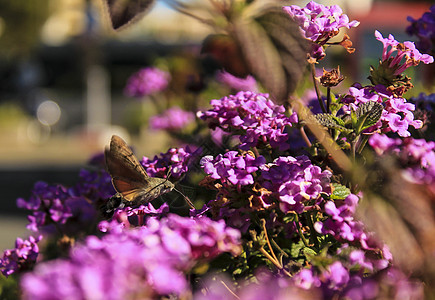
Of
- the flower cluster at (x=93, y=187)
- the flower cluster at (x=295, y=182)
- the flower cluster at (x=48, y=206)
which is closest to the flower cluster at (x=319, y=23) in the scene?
the flower cluster at (x=295, y=182)

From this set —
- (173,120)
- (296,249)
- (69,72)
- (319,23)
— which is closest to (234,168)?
(296,249)

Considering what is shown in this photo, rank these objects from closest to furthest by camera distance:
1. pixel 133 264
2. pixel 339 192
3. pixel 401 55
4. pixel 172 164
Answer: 1. pixel 133 264
2. pixel 339 192
3. pixel 401 55
4. pixel 172 164

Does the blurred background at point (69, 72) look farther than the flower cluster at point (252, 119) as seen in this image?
Yes

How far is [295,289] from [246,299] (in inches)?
7.4

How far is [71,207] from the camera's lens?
1.52 meters

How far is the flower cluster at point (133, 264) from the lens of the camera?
0.59m

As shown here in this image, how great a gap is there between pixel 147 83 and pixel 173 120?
30.0 inches

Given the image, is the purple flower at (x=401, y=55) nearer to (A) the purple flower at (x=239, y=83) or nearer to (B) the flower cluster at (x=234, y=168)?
(B) the flower cluster at (x=234, y=168)

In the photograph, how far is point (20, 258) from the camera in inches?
56.0

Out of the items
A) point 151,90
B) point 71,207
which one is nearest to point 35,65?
point 151,90

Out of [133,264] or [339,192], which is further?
[339,192]

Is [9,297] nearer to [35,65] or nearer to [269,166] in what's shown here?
[269,166]

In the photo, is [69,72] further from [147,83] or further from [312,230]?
→ [312,230]

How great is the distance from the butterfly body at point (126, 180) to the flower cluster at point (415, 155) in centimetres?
42
